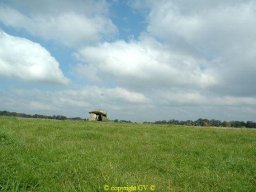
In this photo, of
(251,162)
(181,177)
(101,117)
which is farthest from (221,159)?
(101,117)

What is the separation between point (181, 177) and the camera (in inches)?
380

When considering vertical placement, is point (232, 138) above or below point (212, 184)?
above

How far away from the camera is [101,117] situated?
55.6 meters

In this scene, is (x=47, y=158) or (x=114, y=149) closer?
(x=47, y=158)

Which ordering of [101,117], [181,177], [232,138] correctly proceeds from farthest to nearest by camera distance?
[101,117] < [232,138] < [181,177]

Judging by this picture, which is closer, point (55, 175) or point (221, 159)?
point (55, 175)

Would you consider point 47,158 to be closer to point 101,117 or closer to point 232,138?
point 232,138

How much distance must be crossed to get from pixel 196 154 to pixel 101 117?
1672 inches

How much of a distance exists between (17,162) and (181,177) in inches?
160

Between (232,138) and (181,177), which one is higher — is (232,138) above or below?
above

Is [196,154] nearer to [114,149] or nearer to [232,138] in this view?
[114,149]

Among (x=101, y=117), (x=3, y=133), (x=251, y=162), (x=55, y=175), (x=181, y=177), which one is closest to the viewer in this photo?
(x=55, y=175)

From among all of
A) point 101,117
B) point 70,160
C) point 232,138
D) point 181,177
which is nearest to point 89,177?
point 70,160

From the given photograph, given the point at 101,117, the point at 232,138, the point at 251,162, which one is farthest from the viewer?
the point at 101,117
